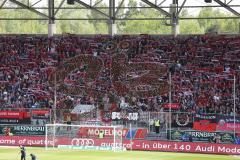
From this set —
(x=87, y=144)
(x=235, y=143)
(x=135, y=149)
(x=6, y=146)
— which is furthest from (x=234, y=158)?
(x=6, y=146)

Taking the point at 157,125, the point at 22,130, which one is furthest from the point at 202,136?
the point at 22,130

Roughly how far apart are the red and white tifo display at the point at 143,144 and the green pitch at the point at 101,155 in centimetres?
106

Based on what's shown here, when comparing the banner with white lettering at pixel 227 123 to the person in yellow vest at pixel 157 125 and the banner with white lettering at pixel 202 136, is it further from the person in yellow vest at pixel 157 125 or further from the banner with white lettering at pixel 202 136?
the person in yellow vest at pixel 157 125

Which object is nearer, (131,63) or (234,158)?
(234,158)

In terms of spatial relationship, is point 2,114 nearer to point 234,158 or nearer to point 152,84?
point 152,84

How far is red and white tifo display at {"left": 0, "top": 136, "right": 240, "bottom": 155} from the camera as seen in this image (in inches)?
1885

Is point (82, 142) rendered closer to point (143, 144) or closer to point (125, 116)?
point (125, 116)

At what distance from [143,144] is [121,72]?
12.5m

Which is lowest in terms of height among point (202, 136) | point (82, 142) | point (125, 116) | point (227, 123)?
point (82, 142)

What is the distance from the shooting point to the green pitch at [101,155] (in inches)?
1746

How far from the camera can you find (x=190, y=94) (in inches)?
2221

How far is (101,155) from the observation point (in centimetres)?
4638

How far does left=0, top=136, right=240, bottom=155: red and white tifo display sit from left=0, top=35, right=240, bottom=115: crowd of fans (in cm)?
508

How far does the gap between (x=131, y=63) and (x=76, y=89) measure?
6418 millimetres
